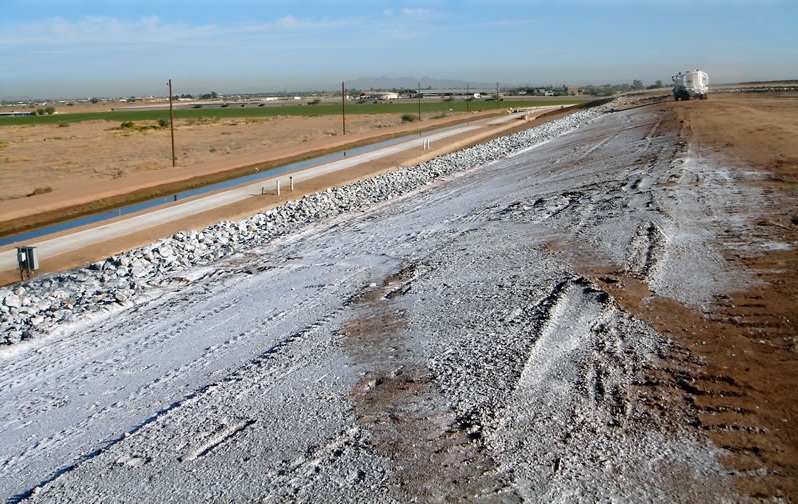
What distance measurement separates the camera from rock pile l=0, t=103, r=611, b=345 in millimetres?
12266

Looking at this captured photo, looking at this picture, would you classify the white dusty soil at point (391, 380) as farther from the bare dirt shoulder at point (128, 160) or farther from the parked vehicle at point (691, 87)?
the parked vehicle at point (691, 87)

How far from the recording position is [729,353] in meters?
7.77

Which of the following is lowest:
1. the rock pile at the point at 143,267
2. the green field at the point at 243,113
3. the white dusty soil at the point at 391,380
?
the rock pile at the point at 143,267

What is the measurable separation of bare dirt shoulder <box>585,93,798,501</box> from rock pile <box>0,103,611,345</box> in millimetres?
7813

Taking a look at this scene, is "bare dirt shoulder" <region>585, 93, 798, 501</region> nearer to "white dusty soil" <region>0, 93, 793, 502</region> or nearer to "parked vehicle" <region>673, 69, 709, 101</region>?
"white dusty soil" <region>0, 93, 793, 502</region>

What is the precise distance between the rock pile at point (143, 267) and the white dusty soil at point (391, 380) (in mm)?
748

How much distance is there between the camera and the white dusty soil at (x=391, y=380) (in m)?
5.94

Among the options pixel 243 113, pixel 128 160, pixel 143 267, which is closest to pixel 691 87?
pixel 128 160

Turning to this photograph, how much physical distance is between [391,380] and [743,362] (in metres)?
3.36

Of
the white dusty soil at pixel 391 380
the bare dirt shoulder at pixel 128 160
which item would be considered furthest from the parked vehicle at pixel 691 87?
the white dusty soil at pixel 391 380

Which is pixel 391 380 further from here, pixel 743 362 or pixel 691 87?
pixel 691 87

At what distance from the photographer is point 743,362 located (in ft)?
24.7

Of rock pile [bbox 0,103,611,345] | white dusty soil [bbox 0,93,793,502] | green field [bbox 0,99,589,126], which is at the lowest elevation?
rock pile [bbox 0,103,611,345]

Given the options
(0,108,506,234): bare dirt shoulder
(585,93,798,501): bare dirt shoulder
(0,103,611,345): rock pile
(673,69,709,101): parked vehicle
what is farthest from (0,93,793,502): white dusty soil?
(673,69,709,101): parked vehicle
